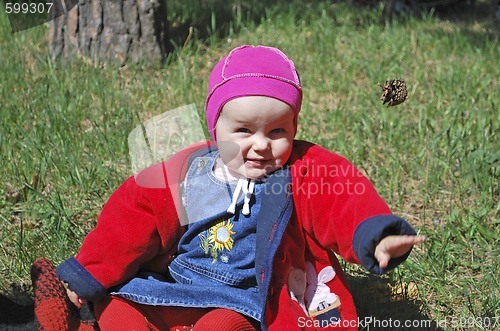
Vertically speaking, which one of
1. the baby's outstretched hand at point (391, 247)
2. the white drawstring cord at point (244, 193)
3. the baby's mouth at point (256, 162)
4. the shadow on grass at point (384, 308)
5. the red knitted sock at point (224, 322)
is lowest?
the shadow on grass at point (384, 308)

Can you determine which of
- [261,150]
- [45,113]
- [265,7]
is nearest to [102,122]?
[45,113]

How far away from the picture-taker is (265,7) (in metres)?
6.08

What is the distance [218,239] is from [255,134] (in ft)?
1.32

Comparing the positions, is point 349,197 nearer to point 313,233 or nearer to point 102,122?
point 313,233

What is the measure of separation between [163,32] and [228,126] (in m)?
2.66

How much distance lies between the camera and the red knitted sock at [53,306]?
265cm

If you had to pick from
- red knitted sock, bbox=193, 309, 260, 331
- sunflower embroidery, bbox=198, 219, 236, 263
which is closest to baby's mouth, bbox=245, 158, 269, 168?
sunflower embroidery, bbox=198, 219, 236, 263

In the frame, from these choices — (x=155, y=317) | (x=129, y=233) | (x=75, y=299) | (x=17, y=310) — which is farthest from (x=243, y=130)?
(x=17, y=310)

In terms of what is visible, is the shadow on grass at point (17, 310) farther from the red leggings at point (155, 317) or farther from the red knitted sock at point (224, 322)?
the red knitted sock at point (224, 322)

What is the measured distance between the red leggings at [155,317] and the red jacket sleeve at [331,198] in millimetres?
390

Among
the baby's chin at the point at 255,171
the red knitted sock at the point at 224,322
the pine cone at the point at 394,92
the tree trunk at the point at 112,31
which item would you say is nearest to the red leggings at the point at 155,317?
the red knitted sock at the point at 224,322

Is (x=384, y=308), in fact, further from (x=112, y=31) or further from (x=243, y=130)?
(x=112, y=31)

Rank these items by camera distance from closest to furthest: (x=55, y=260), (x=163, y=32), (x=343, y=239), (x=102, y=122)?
(x=343, y=239) < (x=55, y=260) < (x=102, y=122) < (x=163, y=32)

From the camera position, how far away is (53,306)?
8.71 ft
